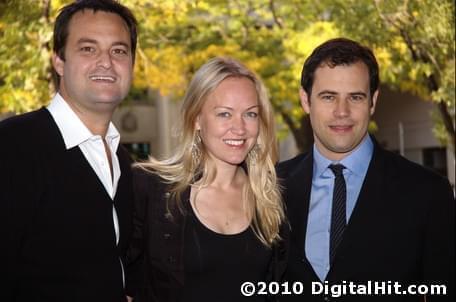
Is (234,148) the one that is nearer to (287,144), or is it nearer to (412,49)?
(412,49)

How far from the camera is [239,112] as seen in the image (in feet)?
13.6

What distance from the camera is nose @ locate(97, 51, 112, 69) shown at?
373 centimetres

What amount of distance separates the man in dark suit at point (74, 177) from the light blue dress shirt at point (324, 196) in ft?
3.77

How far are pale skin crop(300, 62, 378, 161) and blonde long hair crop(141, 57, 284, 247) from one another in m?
0.43

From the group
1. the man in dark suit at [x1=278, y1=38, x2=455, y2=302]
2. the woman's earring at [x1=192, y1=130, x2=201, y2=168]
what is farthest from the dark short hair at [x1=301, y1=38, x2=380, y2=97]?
the woman's earring at [x1=192, y1=130, x2=201, y2=168]

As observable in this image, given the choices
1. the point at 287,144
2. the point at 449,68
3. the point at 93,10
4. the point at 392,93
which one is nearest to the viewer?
the point at 93,10

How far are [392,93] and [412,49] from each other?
54.2 feet

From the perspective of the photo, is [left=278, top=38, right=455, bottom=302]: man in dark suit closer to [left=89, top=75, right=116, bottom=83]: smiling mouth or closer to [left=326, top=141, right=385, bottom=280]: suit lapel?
[left=326, top=141, right=385, bottom=280]: suit lapel

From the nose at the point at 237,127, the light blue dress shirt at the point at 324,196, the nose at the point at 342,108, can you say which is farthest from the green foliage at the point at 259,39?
the light blue dress shirt at the point at 324,196

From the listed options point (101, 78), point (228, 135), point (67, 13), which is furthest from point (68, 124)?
point (228, 135)

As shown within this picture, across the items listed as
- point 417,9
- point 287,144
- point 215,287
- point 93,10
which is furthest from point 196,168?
point 287,144

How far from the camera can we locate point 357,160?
404cm

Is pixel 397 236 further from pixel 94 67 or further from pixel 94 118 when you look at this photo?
pixel 94 67

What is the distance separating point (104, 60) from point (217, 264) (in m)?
1.40
